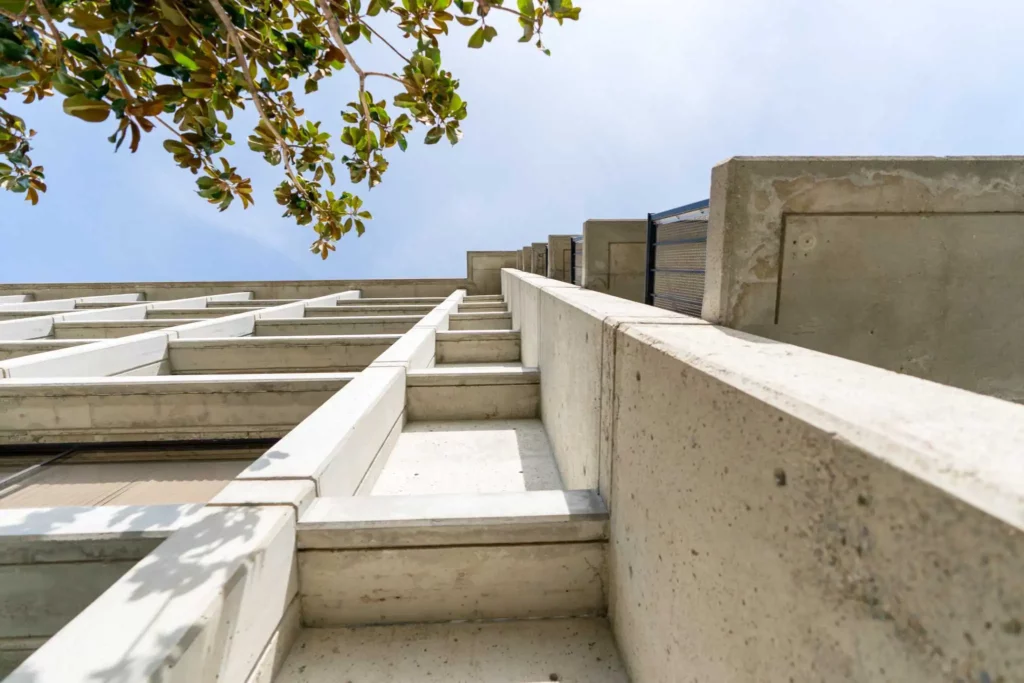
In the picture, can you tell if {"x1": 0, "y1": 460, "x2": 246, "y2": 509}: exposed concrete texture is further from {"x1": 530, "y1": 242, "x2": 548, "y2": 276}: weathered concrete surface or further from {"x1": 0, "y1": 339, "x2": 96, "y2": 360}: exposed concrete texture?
{"x1": 530, "y1": 242, "x2": 548, "y2": 276}: weathered concrete surface

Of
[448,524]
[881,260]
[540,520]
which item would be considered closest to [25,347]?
[448,524]

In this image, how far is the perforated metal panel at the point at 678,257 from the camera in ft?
12.0

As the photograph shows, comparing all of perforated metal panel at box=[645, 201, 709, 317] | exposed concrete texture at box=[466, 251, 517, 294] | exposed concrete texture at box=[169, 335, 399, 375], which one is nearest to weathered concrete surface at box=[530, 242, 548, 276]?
exposed concrete texture at box=[466, 251, 517, 294]

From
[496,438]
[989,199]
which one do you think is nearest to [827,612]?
[989,199]

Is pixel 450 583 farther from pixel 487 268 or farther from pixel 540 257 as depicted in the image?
pixel 487 268

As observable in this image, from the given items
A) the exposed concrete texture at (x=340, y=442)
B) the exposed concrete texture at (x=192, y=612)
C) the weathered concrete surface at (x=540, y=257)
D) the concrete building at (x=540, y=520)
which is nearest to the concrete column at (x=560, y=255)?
the weathered concrete surface at (x=540, y=257)

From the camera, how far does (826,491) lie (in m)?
0.90

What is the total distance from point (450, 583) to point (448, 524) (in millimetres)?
327

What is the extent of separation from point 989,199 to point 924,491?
2.69m

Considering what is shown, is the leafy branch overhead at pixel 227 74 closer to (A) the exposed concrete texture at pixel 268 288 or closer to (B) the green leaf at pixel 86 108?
(B) the green leaf at pixel 86 108

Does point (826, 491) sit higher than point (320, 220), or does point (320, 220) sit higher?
point (320, 220)

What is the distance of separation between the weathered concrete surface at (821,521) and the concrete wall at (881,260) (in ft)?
2.63

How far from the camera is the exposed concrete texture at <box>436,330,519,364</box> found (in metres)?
7.13

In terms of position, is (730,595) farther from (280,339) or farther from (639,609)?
(280,339)
